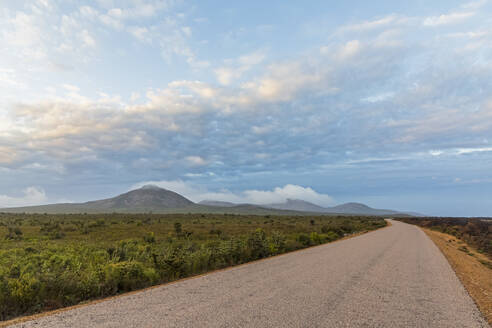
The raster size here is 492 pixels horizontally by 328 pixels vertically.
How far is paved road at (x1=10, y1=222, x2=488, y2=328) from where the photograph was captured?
20.5 ft

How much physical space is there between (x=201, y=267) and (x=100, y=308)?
6.06 m

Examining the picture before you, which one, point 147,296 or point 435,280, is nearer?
point 147,296

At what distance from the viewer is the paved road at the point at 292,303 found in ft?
20.5

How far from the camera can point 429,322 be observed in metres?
6.59

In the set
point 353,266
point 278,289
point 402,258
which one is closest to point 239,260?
point 353,266

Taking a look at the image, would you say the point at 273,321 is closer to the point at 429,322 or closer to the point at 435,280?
the point at 429,322

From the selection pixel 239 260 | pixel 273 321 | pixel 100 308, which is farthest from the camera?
pixel 239 260

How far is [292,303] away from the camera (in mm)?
7453

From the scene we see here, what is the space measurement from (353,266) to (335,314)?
6960mm

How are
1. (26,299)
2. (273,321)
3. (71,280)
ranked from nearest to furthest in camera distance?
1. (273,321)
2. (26,299)
3. (71,280)

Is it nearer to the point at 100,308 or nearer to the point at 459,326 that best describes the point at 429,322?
the point at 459,326

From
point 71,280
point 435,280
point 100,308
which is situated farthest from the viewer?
point 435,280

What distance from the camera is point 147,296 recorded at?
8.13m

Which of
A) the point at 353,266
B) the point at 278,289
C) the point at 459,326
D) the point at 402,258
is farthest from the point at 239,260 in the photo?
the point at 459,326
